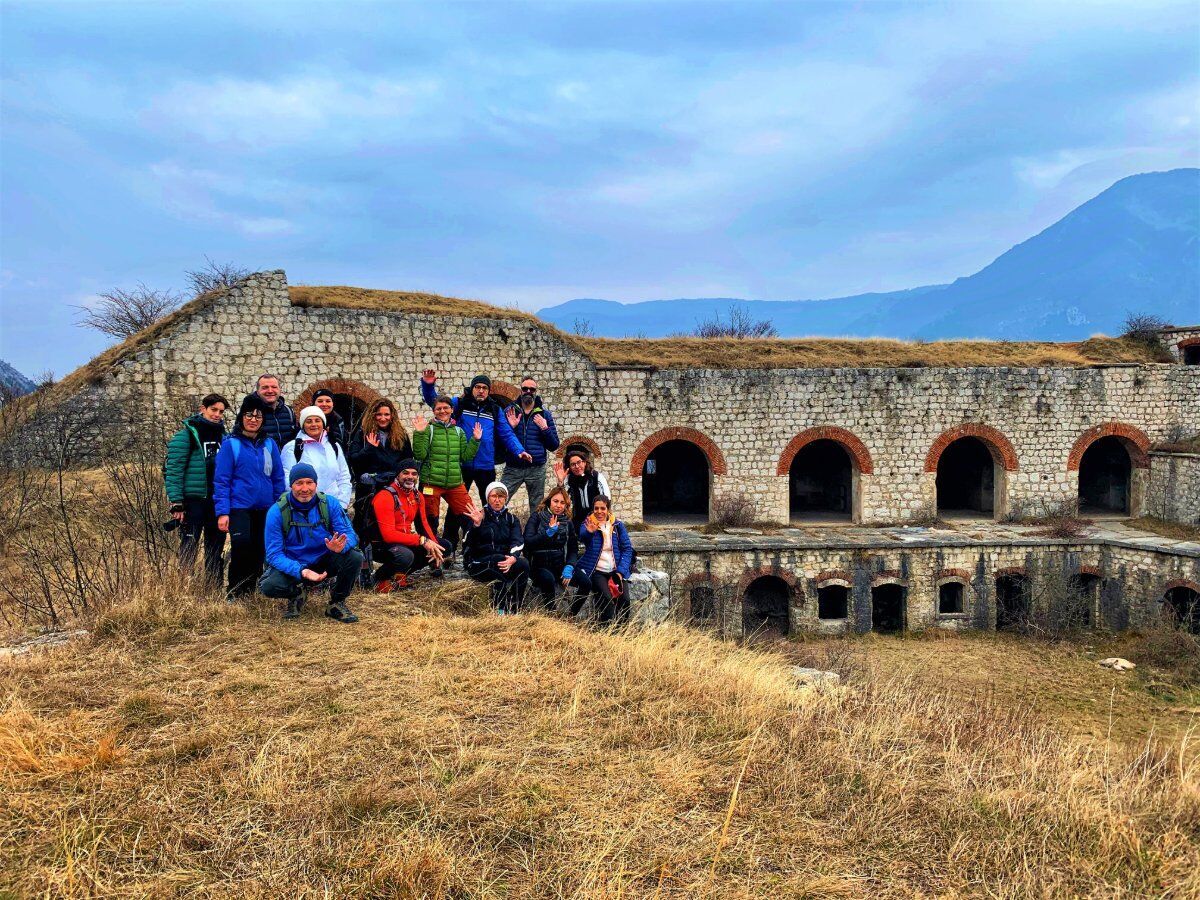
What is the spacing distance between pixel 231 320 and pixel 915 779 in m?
13.0

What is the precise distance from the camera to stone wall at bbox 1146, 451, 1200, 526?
48.9 ft

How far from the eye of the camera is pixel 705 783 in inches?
130

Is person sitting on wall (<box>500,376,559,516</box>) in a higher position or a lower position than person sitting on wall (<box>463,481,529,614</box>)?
higher

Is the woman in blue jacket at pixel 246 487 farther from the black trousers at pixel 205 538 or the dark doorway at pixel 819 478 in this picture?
the dark doorway at pixel 819 478

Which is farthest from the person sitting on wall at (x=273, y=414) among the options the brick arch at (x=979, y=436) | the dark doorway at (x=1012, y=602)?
the brick arch at (x=979, y=436)

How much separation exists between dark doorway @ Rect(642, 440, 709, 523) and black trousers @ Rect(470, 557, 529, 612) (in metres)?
13.1

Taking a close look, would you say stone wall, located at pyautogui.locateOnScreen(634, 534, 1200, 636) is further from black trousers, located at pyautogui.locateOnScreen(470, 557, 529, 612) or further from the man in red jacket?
the man in red jacket

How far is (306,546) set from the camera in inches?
214

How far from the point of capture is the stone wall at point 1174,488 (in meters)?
14.9

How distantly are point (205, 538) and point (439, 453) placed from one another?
220 centimetres

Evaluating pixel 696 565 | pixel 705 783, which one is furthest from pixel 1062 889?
pixel 696 565

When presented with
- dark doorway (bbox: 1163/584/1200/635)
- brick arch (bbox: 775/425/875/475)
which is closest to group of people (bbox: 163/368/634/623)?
brick arch (bbox: 775/425/875/475)

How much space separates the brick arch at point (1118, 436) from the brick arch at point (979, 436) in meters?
1.51

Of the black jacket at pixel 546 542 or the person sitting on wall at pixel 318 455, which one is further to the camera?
the black jacket at pixel 546 542
